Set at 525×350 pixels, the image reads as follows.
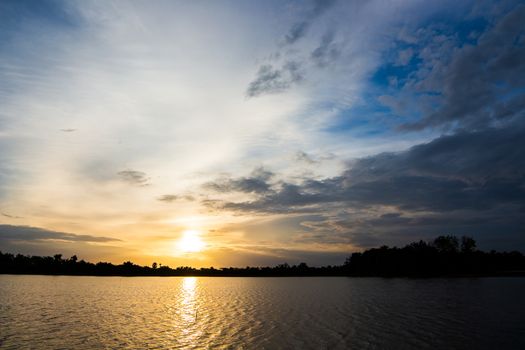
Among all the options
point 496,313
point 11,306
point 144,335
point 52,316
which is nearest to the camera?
point 144,335

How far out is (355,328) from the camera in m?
47.2

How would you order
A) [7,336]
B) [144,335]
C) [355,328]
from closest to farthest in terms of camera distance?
[7,336]
[144,335]
[355,328]

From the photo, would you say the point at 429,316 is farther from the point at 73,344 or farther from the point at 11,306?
the point at 11,306

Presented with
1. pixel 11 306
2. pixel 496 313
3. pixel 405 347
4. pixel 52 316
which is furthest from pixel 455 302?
pixel 11 306

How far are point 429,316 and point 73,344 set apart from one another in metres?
53.3

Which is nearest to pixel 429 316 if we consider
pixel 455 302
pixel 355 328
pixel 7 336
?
pixel 355 328

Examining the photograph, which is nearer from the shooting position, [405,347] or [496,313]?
[405,347]

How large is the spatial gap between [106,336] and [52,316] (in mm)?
21261

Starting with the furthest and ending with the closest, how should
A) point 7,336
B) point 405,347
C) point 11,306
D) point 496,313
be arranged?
point 11,306, point 496,313, point 7,336, point 405,347

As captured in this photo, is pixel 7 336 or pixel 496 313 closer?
pixel 7 336

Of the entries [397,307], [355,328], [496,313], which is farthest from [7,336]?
[496,313]

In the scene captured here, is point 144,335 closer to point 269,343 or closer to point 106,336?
point 106,336

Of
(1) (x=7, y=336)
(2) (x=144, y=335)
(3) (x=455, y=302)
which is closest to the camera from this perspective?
(1) (x=7, y=336)

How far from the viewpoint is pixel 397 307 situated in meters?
69.2
